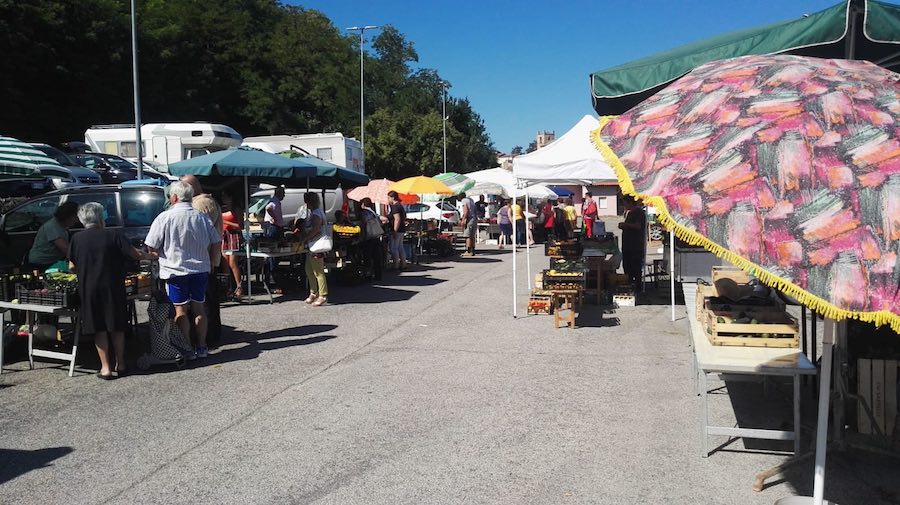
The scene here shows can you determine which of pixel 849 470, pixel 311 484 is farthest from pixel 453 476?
pixel 849 470

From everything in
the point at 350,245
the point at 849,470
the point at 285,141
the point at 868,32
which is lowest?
the point at 849,470

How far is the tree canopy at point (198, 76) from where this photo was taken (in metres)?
33.2

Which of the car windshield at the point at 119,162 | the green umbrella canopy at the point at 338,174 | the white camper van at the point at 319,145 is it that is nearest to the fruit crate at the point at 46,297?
the green umbrella canopy at the point at 338,174

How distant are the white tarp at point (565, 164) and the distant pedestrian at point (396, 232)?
6999 millimetres

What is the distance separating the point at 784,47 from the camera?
6043 mm

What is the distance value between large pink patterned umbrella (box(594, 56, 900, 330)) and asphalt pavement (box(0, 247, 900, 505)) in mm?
1916

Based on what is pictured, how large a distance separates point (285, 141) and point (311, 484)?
72.4 ft

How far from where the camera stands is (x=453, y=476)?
15.6ft

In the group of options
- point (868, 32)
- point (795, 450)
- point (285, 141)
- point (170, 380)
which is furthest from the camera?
point (285, 141)

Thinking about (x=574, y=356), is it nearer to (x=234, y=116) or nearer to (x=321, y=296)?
(x=321, y=296)

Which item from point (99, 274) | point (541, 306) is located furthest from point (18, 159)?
point (541, 306)

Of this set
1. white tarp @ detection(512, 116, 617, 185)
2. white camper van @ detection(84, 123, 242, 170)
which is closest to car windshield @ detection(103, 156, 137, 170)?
white camper van @ detection(84, 123, 242, 170)

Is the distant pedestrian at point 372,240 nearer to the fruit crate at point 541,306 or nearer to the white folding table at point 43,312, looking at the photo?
the fruit crate at point 541,306

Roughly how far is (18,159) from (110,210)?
136 inches
